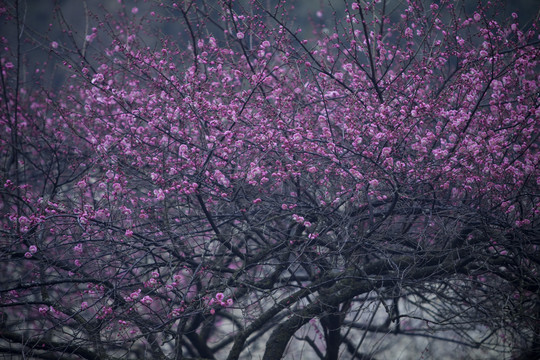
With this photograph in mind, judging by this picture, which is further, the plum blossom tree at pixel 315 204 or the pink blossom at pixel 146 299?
the plum blossom tree at pixel 315 204

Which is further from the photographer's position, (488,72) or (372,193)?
(488,72)

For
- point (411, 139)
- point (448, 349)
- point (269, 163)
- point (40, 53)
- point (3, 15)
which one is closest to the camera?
point (411, 139)

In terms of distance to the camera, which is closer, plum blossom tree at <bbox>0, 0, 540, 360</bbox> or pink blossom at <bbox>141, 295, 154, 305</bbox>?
pink blossom at <bbox>141, 295, 154, 305</bbox>

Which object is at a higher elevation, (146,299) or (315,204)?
(315,204)

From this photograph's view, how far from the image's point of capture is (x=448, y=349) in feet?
26.1

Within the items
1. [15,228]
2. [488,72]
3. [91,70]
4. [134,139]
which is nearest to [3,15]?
[91,70]

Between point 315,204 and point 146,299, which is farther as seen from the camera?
point 315,204

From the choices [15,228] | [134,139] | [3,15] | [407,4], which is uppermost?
[3,15]

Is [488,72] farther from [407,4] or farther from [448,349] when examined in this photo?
[448,349]

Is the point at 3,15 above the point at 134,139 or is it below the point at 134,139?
above

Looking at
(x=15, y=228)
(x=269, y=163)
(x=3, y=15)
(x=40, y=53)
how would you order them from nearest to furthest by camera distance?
(x=15, y=228) < (x=269, y=163) < (x=3, y=15) < (x=40, y=53)

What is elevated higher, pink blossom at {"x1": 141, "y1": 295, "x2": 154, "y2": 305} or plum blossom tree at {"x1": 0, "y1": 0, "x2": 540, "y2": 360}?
plum blossom tree at {"x1": 0, "y1": 0, "x2": 540, "y2": 360}

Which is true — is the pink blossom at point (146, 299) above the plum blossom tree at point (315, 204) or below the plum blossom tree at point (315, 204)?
below

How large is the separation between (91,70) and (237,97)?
2855 mm
